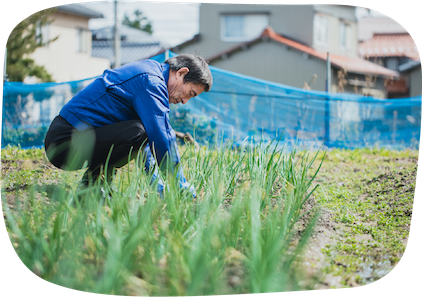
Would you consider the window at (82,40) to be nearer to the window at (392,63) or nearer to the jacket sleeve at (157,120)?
the jacket sleeve at (157,120)

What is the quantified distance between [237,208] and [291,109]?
2479 mm

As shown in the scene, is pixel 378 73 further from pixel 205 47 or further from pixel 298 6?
pixel 205 47

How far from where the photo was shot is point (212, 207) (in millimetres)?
1255

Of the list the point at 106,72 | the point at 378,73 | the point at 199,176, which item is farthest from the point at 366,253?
the point at 378,73

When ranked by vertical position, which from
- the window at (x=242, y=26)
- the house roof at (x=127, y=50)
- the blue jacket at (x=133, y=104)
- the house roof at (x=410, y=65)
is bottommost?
the blue jacket at (x=133, y=104)

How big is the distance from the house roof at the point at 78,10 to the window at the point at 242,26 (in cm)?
72

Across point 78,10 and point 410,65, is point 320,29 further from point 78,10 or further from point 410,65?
point 78,10

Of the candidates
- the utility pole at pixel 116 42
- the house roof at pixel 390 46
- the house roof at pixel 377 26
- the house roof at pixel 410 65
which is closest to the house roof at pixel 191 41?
the utility pole at pixel 116 42

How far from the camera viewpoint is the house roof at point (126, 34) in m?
2.02

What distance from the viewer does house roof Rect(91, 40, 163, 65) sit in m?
2.16

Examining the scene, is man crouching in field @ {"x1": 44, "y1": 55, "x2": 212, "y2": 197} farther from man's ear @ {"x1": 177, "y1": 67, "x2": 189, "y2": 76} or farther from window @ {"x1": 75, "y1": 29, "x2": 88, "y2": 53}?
window @ {"x1": 75, "y1": 29, "x2": 88, "y2": 53}

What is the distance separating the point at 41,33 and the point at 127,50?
57cm

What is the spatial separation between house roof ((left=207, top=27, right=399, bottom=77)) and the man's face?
637 mm

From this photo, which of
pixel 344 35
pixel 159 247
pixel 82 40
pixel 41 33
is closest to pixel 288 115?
pixel 344 35
